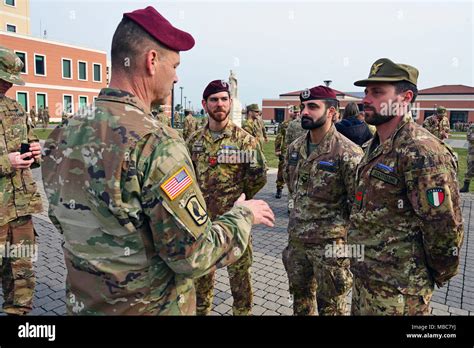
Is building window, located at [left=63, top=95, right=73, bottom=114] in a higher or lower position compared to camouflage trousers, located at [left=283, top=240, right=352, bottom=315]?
higher

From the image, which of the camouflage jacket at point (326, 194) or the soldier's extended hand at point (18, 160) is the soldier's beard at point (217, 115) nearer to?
the camouflage jacket at point (326, 194)

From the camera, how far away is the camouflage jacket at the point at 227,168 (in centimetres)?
397

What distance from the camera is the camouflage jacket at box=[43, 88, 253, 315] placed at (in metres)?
1.57

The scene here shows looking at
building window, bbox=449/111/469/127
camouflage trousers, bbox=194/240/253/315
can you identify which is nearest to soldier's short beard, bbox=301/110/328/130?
camouflage trousers, bbox=194/240/253/315

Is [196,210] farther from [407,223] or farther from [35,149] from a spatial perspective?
[35,149]

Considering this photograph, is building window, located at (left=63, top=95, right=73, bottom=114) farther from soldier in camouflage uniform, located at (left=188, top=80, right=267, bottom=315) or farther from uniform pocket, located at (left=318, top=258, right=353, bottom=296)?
uniform pocket, located at (left=318, top=258, right=353, bottom=296)

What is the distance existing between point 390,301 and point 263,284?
7.95ft

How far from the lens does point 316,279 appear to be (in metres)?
3.34

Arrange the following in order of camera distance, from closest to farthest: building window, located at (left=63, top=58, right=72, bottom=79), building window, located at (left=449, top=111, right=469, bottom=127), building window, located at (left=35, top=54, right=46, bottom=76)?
1. building window, located at (left=35, top=54, right=46, bottom=76)
2. building window, located at (left=63, top=58, right=72, bottom=79)
3. building window, located at (left=449, top=111, right=469, bottom=127)

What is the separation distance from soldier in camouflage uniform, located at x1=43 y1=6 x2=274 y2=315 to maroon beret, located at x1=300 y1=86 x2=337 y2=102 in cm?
222

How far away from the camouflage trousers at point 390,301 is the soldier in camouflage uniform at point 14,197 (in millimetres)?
3308

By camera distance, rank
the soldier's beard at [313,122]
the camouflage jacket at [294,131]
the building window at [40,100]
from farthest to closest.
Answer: the building window at [40,100] < the camouflage jacket at [294,131] < the soldier's beard at [313,122]

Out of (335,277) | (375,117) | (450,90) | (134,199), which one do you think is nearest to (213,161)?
(335,277)

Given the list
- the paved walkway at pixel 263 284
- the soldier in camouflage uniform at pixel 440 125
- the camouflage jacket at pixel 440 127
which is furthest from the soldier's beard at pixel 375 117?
the soldier in camouflage uniform at pixel 440 125
